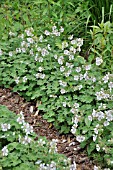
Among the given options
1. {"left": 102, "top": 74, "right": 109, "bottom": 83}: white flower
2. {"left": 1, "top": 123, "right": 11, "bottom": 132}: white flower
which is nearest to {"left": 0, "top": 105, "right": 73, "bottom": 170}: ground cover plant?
{"left": 1, "top": 123, "right": 11, "bottom": 132}: white flower

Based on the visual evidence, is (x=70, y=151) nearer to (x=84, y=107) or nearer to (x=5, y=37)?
(x=84, y=107)

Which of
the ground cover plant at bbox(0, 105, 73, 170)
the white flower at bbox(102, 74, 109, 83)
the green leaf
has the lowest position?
the ground cover plant at bbox(0, 105, 73, 170)

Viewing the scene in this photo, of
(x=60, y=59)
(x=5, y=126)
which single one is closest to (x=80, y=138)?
(x=5, y=126)

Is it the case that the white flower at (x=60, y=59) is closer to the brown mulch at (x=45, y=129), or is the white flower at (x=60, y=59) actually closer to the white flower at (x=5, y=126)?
the brown mulch at (x=45, y=129)

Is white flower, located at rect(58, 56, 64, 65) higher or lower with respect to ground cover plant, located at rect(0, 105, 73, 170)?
higher

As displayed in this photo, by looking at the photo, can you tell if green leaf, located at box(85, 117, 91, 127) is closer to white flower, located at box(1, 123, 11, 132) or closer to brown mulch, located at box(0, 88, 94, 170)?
brown mulch, located at box(0, 88, 94, 170)

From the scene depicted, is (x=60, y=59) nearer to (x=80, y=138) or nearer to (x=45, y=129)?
(x=45, y=129)

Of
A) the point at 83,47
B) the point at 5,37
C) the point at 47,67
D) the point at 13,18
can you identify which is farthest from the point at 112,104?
the point at 13,18
